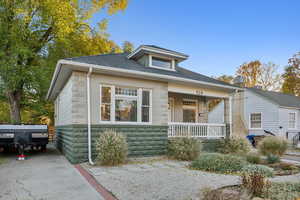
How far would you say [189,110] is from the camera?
11.8m

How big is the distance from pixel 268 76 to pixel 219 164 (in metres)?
25.6

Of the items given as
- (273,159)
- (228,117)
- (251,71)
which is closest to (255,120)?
(228,117)

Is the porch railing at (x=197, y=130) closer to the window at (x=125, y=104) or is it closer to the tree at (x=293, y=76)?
the window at (x=125, y=104)

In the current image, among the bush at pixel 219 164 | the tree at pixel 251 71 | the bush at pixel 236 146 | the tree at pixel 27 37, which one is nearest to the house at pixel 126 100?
the bush at pixel 236 146

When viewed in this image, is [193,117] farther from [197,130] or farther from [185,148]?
[185,148]

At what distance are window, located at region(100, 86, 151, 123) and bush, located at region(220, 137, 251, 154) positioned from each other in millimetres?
4159

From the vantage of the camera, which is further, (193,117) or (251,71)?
(251,71)

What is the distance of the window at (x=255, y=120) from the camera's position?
15362 mm

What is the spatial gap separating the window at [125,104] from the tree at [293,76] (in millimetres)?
26149

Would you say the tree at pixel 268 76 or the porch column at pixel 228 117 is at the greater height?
the tree at pixel 268 76

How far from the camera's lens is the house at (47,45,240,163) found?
656cm

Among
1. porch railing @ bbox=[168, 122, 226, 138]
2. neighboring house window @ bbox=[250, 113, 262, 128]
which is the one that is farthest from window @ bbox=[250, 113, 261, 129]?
porch railing @ bbox=[168, 122, 226, 138]

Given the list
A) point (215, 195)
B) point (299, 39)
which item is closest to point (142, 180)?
point (215, 195)

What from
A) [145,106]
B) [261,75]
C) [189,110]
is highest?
[261,75]
